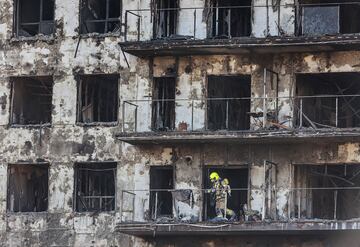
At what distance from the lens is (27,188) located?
56.3 m

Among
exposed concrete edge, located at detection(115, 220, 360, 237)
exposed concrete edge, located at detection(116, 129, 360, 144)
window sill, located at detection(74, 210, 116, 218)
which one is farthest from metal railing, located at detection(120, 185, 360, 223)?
exposed concrete edge, located at detection(116, 129, 360, 144)

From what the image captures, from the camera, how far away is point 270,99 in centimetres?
5316

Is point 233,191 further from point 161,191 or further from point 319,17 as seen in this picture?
point 319,17

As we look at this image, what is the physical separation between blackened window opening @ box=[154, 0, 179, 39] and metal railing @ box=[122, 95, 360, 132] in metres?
2.22

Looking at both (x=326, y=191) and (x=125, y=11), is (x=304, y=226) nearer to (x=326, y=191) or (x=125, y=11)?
(x=326, y=191)

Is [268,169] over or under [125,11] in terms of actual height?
under

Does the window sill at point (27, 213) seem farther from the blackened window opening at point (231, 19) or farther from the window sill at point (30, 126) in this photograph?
the blackened window opening at point (231, 19)

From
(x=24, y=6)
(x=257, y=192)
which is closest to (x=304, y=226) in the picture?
(x=257, y=192)

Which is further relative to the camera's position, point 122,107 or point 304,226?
point 122,107

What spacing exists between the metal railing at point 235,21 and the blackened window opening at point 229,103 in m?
1.49

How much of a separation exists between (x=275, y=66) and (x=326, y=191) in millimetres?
4525

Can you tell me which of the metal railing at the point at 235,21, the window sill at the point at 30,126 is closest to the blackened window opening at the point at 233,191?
the metal railing at the point at 235,21

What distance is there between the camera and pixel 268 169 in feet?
173

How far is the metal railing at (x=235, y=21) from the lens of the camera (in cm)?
5291
